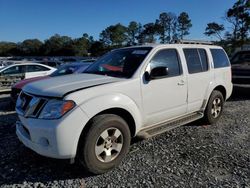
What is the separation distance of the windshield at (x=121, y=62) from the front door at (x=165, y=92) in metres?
0.22

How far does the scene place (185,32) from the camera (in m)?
72.3

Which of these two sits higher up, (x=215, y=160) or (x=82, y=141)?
(x=82, y=141)

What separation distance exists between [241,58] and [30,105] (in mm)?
9072

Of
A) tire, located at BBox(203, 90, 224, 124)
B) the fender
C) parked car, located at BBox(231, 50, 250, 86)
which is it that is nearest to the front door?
the fender

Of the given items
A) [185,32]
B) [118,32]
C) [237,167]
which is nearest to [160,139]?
[237,167]

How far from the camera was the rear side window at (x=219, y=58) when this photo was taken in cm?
582

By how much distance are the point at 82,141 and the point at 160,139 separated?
199cm

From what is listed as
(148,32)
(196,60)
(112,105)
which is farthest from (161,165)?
(148,32)

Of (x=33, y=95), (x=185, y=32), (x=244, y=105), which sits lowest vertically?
(x=244, y=105)

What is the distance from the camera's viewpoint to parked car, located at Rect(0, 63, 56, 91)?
11.0m

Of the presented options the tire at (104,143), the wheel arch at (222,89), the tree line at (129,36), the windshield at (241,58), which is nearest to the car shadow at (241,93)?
the windshield at (241,58)

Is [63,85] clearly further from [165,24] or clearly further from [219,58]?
[165,24]

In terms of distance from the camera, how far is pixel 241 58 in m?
10.3

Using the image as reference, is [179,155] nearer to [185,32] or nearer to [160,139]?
[160,139]
